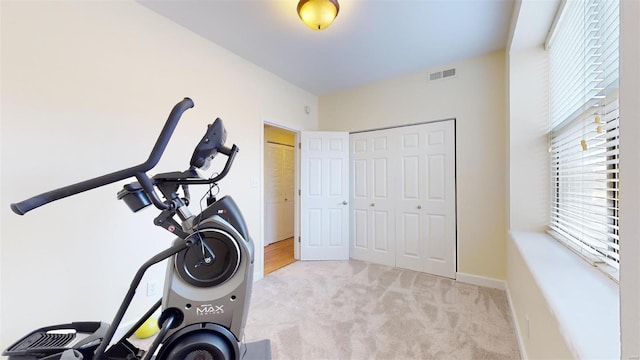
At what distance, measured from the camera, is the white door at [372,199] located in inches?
132

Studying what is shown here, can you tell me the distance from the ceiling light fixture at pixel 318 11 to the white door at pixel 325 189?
1.86 metres

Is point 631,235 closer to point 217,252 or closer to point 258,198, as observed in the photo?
point 217,252

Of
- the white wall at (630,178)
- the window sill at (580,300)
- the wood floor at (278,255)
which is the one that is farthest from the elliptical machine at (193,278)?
the wood floor at (278,255)

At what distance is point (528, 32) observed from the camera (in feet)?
6.15

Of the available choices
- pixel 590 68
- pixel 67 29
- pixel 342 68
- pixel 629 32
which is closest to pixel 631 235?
pixel 629 32

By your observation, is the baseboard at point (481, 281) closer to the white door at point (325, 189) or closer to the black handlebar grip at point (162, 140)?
the white door at point (325, 189)

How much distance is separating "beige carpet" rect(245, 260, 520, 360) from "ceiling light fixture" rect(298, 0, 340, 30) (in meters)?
2.36

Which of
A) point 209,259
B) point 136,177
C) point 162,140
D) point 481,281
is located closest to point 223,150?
point 162,140

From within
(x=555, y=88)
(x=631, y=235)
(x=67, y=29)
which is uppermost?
(x=67, y=29)

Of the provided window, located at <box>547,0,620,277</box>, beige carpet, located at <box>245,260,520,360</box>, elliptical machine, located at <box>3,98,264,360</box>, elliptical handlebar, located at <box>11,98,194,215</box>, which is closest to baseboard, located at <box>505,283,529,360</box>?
beige carpet, located at <box>245,260,520,360</box>

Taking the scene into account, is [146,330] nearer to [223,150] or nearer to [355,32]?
[223,150]

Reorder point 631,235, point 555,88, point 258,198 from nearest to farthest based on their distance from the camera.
A: point 631,235 < point 555,88 < point 258,198

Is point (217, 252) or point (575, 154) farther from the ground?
point (575, 154)

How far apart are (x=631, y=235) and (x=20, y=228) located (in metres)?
2.50
